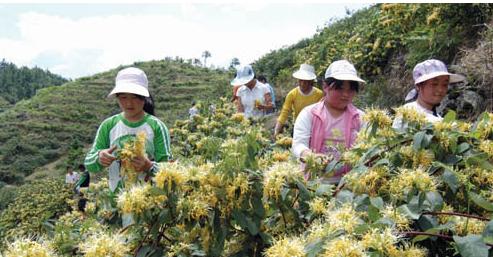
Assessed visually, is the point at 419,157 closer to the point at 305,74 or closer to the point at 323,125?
the point at 323,125

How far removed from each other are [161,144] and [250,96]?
3.25 m

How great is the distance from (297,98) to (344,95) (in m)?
2.16

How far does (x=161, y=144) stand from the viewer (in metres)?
2.74

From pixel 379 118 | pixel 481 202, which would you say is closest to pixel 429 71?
pixel 379 118

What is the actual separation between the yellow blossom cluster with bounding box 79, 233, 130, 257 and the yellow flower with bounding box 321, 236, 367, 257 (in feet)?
1.68

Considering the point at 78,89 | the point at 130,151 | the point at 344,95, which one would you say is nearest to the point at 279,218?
the point at 130,151

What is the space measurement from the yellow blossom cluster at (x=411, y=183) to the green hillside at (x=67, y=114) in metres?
26.0

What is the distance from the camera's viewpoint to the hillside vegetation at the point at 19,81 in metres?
51.7

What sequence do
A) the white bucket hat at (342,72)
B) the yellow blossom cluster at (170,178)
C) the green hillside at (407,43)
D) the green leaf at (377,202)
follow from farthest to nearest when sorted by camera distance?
the green hillside at (407,43) → the white bucket hat at (342,72) → the yellow blossom cluster at (170,178) → the green leaf at (377,202)

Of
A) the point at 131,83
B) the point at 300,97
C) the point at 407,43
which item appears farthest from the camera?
the point at 407,43

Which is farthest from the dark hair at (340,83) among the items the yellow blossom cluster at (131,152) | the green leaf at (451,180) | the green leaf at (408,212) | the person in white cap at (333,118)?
the green leaf at (408,212)

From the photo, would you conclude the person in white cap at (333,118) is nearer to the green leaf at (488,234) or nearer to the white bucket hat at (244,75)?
the green leaf at (488,234)

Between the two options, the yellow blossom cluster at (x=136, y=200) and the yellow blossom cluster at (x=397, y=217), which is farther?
the yellow blossom cluster at (x=136, y=200)

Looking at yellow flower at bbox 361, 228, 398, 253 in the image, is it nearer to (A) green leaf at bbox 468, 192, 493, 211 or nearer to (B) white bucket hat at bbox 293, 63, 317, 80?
(A) green leaf at bbox 468, 192, 493, 211
